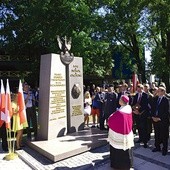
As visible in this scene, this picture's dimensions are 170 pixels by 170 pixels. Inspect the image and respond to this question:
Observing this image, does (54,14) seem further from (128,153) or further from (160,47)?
(128,153)

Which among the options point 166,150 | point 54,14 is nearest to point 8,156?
point 166,150

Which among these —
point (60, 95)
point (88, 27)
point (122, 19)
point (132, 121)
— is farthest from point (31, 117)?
point (122, 19)

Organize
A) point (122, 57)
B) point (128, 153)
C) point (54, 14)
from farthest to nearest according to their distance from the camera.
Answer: point (122, 57)
point (54, 14)
point (128, 153)

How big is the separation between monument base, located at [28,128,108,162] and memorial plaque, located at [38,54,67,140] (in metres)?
0.40

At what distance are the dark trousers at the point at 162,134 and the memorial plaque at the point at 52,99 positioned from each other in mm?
3567

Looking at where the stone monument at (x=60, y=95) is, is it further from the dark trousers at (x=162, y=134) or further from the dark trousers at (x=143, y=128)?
the dark trousers at (x=162, y=134)

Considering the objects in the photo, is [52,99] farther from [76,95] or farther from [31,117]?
[76,95]

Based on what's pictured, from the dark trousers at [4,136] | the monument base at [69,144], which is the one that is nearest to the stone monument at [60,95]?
the monument base at [69,144]

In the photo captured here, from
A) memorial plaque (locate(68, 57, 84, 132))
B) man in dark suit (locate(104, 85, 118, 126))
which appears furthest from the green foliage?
man in dark suit (locate(104, 85, 118, 126))

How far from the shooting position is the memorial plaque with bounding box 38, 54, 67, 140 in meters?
10.2

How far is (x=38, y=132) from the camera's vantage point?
10609mm

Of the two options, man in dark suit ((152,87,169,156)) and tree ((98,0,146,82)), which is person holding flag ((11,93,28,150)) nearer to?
man in dark suit ((152,87,169,156))

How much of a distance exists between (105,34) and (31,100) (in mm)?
14997

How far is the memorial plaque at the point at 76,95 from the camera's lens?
36.8 ft
